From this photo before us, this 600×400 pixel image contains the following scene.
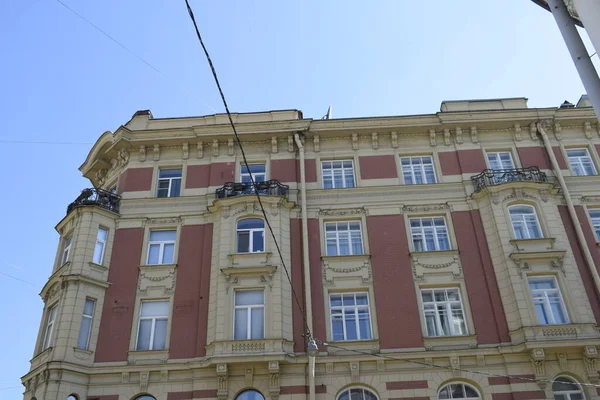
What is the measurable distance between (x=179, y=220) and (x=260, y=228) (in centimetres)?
359

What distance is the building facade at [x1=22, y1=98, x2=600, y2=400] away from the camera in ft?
58.6

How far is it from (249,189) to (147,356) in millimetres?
7703

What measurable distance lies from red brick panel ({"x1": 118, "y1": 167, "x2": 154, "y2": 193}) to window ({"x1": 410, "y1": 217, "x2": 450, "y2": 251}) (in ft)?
38.6

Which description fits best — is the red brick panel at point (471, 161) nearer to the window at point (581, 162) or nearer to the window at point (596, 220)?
the window at point (581, 162)

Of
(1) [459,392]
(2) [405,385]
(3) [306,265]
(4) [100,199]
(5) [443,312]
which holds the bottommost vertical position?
(1) [459,392]

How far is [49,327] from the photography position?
19.9 meters

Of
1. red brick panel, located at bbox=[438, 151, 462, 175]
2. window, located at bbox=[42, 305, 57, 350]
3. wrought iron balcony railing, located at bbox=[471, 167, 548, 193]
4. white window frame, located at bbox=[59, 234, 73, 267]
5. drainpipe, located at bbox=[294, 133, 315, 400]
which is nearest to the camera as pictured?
drainpipe, located at bbox=[294, 133, 315, 400]

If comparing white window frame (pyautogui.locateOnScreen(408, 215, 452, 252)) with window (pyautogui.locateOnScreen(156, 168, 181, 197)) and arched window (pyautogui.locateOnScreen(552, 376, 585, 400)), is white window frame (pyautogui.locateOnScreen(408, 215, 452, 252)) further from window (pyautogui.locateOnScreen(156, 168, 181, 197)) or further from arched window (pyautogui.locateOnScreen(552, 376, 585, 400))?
window (pyautogui.locateOnScreen(156, 168, 181, 197))

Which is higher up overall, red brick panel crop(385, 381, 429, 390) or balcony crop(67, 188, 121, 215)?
balcony crop(67, 188, 121, 215)

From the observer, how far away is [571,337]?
1777 centimetres

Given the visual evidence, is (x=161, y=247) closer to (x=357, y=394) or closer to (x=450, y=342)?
(x=357, y=394)

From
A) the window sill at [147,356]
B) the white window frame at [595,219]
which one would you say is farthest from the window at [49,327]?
the white window frame at [595,219]

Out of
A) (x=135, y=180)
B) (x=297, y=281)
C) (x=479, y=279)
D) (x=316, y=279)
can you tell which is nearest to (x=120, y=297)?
(x=135, y=180)

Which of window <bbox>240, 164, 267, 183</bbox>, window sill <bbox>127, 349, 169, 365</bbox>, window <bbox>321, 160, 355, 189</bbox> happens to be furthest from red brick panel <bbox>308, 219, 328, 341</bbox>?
window sill <bbox>127, 349, 169, 365</bbox>
